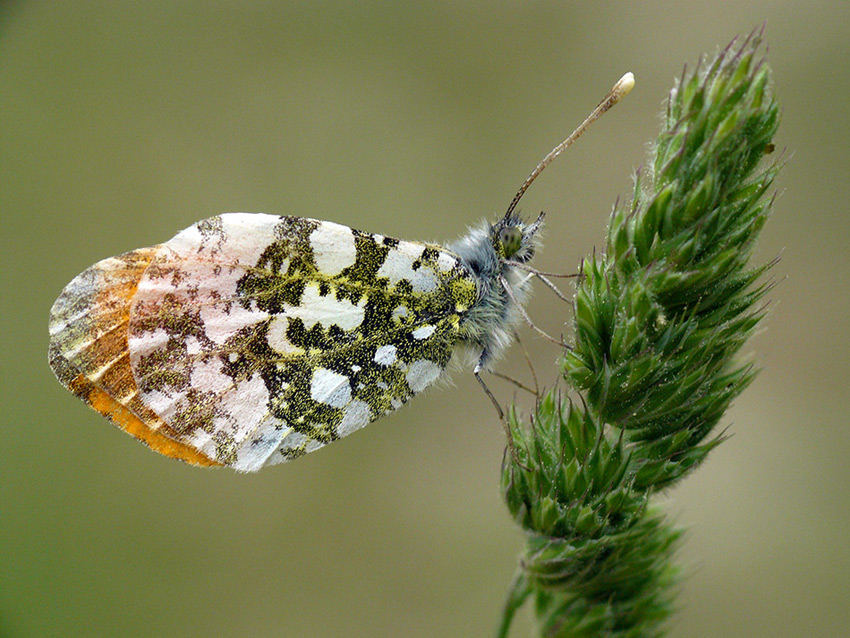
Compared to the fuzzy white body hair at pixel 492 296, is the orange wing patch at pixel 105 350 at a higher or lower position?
lower

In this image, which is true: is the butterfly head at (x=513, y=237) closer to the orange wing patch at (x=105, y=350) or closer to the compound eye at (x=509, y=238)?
the compound eye at (x=509, y=238)

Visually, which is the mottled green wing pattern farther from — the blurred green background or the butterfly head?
the blurred green background

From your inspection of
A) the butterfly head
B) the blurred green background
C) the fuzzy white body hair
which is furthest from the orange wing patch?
the blurred green background

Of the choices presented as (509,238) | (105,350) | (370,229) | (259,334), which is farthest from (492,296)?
(370,229)

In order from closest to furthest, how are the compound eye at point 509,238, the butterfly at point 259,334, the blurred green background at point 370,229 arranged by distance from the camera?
1. the butterfly at point 259,334
2. the compound eye at point 509,238
3. the blurred green background at point 370,229

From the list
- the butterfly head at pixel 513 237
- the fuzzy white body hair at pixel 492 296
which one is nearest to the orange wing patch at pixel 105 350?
the fuzzy white body hair at pixel 492 296

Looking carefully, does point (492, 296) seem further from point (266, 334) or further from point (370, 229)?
point (370, 229)

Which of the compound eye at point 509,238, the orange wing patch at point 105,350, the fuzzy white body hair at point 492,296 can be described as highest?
the compound eye at point 509,238
